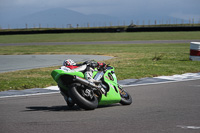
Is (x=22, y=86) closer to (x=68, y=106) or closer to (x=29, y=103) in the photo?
(x=29, y=103)

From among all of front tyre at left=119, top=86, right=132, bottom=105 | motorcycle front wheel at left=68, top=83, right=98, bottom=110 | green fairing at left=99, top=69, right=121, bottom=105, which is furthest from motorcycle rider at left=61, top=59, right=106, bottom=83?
front tyre at left=119, top=86, right=132, bottom=105

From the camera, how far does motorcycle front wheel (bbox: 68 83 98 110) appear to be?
7.16 meters

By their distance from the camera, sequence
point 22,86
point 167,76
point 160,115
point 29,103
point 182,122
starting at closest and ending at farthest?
point 182,122
point 160,115
point 29,103
point 22,86
point 167,76

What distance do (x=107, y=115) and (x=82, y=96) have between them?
24.8 inches

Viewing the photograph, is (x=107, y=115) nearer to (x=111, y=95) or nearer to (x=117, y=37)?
(x=111, y=95)

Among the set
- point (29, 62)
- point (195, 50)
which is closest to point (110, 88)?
point (195, 50)

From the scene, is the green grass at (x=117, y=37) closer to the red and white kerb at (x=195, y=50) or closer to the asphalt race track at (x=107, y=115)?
the red and white kerb at (x=195, y=50)

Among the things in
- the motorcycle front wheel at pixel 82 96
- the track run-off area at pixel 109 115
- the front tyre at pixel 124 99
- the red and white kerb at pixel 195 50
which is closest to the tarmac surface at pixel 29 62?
the red and white kerb at pixel 195 50

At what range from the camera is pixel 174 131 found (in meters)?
5.71

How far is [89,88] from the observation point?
746cm

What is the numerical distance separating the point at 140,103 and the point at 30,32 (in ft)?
205

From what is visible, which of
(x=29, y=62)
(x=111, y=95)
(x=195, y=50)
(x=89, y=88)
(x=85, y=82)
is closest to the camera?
(x=85, y=82)

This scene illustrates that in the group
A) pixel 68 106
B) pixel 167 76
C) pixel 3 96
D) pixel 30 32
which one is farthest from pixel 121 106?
pixel 30 32

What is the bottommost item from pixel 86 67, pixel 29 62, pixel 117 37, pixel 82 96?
pixel 117 37
